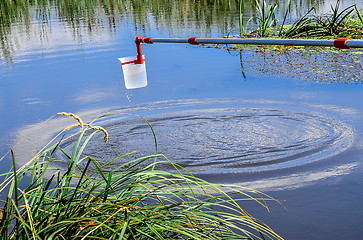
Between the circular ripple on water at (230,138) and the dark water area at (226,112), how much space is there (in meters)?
0.01

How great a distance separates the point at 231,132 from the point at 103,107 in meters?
1.88

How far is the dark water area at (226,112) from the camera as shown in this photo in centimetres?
361

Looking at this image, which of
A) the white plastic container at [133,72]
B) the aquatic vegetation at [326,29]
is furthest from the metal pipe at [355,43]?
the aquatic vegetation at [326,29]

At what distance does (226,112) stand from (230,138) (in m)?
0.80

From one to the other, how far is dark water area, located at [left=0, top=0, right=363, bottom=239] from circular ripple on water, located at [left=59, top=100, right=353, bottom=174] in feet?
0.04

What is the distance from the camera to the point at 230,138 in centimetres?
480

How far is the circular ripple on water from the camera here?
4262 mm

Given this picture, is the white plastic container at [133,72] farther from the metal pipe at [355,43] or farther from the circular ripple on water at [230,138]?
the metal pipe at [355,43]

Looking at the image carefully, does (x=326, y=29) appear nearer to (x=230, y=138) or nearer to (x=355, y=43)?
(x=230, y=138)

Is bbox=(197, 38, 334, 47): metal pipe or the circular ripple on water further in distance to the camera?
the circular ripple on water

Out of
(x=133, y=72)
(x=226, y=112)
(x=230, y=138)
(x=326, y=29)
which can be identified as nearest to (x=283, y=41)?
(x=230, y=138)

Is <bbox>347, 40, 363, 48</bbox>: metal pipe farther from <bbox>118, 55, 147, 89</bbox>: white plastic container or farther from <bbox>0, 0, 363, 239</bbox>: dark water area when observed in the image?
<bbox>118, 55, 147, 89</bbox>: white plastic container

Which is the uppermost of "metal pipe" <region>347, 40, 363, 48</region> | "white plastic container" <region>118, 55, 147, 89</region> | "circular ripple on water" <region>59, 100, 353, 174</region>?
"metal pipe" <region>347, 40, 363, 48</region>

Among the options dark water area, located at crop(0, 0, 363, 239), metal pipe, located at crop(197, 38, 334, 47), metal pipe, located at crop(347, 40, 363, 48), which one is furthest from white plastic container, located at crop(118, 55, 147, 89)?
metal pipe, located at crop(347, 40, 363, 48)
